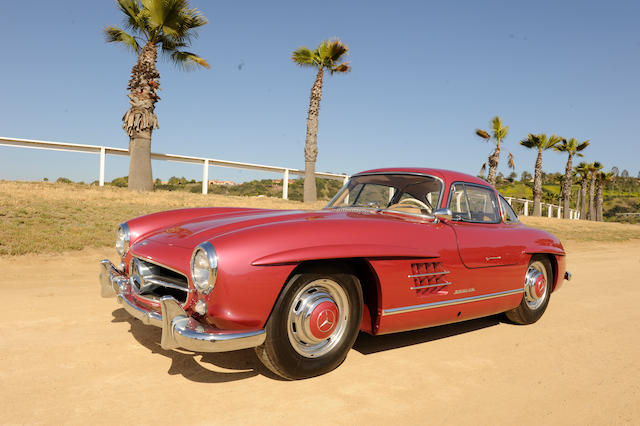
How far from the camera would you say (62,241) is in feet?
23.7

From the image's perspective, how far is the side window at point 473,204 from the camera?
3.78 m

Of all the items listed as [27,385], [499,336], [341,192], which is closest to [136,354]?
[27,385]

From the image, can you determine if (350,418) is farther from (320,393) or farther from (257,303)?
(257,303)

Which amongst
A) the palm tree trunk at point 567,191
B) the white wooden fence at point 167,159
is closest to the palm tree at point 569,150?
the palm tree trunk at point 567,191

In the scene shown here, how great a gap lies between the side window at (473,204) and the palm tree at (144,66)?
36.2 ft

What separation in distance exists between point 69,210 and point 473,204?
341 inches

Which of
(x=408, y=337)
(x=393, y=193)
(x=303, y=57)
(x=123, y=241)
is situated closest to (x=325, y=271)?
(x=408, y=337)

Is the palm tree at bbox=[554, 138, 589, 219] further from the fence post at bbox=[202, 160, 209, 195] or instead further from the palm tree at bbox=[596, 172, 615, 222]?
the fence post at bbox=[202, 160, 209, 195]

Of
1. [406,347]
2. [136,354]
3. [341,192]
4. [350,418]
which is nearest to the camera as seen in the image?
[350,418]

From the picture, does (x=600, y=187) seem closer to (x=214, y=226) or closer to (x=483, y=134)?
(x=483, y=134)

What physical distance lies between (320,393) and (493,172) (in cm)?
2409

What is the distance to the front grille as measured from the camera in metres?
2.73

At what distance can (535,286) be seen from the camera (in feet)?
14.2

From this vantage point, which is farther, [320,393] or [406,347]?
[406,347]
